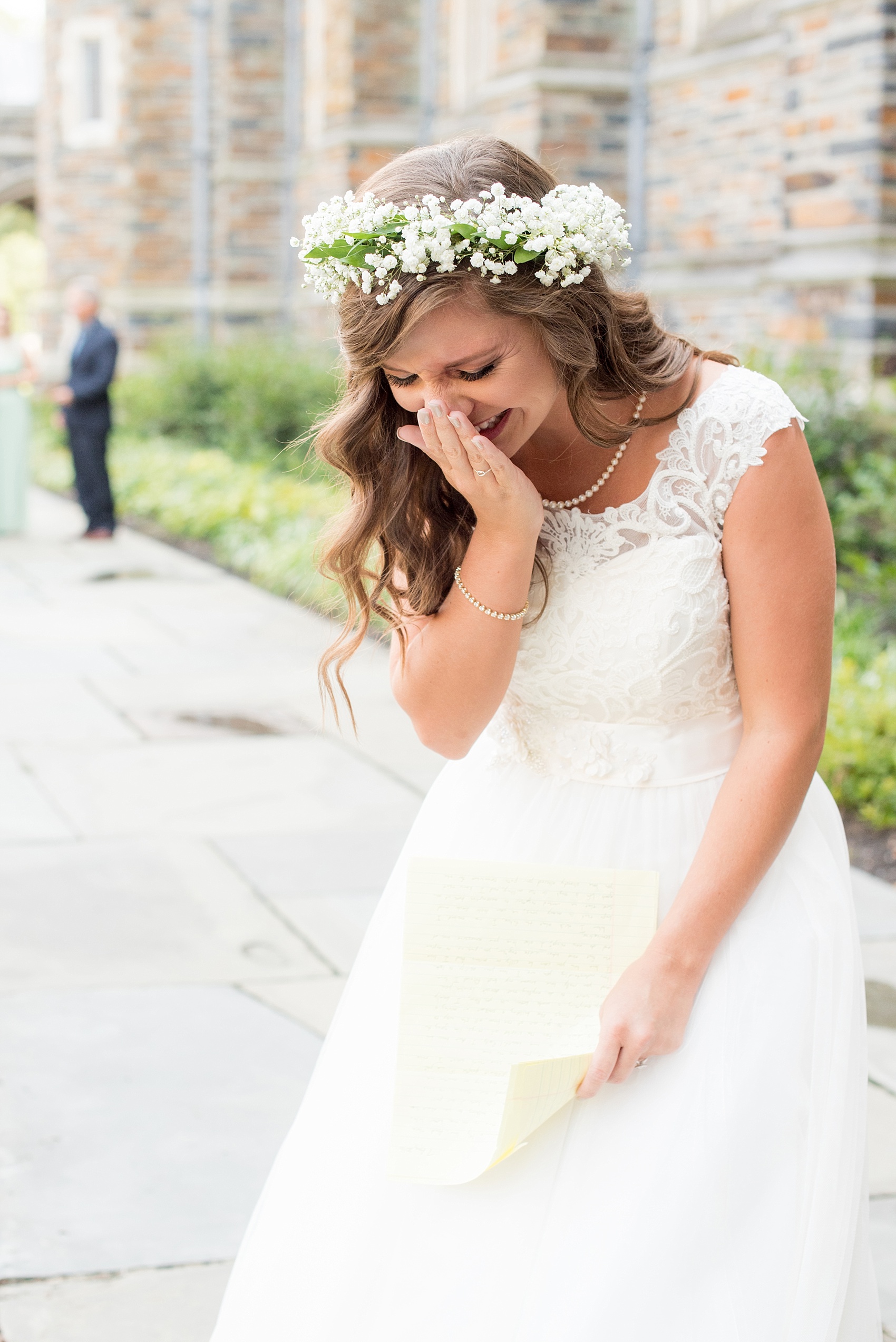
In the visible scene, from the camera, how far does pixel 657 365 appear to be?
190cm

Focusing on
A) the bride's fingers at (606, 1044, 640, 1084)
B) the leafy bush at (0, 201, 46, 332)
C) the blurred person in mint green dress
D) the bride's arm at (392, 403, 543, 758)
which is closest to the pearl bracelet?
the bride's arm at (392, 403, 543, 758)

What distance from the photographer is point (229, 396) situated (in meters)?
14.5

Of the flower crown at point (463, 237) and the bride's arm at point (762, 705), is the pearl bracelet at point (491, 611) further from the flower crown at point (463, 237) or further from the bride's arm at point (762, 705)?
the flower crown at point (463, 237)

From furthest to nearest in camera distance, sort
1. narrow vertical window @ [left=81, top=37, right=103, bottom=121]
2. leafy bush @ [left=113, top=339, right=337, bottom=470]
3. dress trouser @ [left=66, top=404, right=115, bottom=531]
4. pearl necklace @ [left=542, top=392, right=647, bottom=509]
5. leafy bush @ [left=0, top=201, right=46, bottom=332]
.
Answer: leafy bush @ [left=0, top=201, right=46, bottom=332], narrow vertical window @ [left=81, top=37, right=103, bottom=121], leafy bush @ [left=113, top=339, right=337, bottom=470], dress trouser @ [left=66, top=404, right=115, bottom=531], pearl necklace @ [left=542, top=392, right=647, bottom=509]

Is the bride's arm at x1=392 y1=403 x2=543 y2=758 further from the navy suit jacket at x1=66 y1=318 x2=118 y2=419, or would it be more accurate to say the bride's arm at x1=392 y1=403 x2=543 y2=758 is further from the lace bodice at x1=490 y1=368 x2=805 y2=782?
the navy suit jacket at x1=66 y1=318 x2=118 y2=419

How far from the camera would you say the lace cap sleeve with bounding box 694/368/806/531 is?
70.9 inches

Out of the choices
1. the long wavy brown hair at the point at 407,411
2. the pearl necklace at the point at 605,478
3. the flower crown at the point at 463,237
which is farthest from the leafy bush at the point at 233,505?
the flower crown at the point at 463,237

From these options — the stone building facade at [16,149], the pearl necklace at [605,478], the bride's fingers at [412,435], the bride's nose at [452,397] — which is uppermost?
the stone building facade at [16,149]

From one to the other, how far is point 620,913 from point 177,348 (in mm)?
15275

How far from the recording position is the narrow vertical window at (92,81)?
1919cm

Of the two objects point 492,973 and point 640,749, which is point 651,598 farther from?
point 492,973

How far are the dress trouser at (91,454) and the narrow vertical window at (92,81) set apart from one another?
8.98 m

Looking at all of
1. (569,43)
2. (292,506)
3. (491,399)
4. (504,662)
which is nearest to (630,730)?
(504,662)

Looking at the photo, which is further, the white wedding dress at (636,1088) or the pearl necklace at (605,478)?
the pearl necklace at (605,478)
